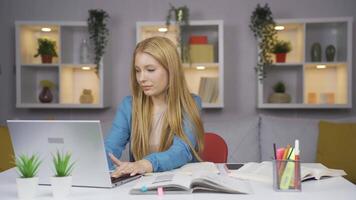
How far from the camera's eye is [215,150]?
2.38m

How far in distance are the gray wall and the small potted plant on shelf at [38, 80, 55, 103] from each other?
8.1 inches

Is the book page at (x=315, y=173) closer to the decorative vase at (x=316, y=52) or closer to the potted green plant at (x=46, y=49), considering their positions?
the decorative vase at (x=316, y=52)

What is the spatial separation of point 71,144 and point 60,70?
8.30 feet

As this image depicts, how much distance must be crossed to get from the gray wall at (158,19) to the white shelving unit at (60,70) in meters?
0.14

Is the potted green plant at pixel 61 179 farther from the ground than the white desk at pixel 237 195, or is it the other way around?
the potted green plant at pixel 61 179

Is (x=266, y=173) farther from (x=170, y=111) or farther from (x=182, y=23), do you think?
(x=182, y=23)

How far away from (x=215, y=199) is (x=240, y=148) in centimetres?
216

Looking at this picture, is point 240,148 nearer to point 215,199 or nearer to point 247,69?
point 247,69

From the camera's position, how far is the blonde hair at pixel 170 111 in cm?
196

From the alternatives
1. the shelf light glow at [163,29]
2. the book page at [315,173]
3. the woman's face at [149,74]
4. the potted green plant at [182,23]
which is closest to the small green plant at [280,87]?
the potted green plant at [182,23]

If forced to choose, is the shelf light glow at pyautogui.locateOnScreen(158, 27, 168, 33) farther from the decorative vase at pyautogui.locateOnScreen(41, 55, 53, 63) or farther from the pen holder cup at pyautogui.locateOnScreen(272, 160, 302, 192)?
the pen holder cup at pyautogui.locateOnScreen(272, 160, 302, 192)

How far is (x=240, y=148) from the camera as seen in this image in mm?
3371

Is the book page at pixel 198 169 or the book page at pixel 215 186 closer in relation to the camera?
the book page at pixel 215 186

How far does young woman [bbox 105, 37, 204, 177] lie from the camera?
1.94 metres
